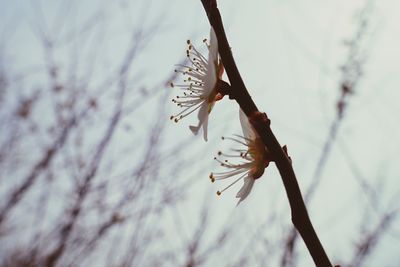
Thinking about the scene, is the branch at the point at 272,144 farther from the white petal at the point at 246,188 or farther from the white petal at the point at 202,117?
the white petal at the point at 246,188

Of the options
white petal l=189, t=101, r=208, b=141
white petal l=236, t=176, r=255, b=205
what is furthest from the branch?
white petal l=236, t=176, r=255, b=205

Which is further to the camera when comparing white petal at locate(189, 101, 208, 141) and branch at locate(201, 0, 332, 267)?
white petal at locate(189, 101, 208, 141)

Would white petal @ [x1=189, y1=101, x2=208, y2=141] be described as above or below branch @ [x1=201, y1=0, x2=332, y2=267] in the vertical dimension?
above

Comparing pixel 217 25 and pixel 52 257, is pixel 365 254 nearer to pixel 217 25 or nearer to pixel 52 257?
pixel 52 257

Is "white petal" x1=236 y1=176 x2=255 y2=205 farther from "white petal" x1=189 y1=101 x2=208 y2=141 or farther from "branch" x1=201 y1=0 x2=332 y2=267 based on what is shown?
"branch" x1=201 y1=0 x2=332 y2=267

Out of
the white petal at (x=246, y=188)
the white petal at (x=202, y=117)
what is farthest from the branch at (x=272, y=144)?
the white petal at (x=246, y=188)
